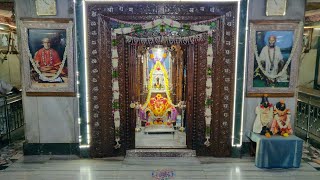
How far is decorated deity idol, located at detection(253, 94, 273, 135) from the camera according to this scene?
227 inches

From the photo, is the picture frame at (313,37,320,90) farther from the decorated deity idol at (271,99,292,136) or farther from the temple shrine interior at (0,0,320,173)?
the decorated deity idol at (271,99,292,136)

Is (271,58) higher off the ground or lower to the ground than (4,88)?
higher

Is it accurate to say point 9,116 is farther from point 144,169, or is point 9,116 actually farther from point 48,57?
point 144,169

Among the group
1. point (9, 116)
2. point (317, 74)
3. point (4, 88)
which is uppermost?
point (317, 74)

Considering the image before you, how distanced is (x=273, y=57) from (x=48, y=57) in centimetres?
476

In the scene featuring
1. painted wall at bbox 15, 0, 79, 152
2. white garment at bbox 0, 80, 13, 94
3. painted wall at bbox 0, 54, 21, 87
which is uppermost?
painted wall at bbox 0, 54, 21, 87

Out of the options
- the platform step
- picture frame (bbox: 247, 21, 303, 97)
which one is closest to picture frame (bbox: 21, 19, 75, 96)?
the platform step

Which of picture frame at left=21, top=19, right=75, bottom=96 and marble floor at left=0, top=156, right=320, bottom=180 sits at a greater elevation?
picture frame at left=21, top=19, right=75, bottom=96

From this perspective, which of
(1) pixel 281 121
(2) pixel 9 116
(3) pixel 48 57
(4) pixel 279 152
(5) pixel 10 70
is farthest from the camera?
(5) pixel 10 70

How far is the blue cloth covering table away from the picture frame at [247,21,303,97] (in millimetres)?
1082

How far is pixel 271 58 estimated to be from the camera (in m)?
5.94

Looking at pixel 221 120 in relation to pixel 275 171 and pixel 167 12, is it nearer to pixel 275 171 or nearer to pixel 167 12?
pixel 275 171

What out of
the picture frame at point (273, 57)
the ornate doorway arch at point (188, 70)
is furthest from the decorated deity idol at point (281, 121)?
the ornate doorway arch at point (188, 70)

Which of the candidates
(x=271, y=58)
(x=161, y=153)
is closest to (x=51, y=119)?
(x=161, y=153)
